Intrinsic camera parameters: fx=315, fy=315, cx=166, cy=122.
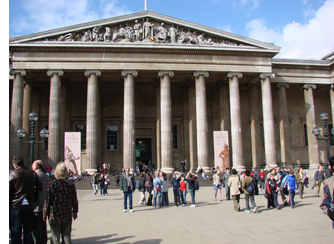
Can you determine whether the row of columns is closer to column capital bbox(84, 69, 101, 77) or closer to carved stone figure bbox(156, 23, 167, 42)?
column capital bbox(84, 69, 101, 77)

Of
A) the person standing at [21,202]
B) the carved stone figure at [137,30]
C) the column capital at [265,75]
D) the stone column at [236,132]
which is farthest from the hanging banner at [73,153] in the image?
the person standing at [21,202]

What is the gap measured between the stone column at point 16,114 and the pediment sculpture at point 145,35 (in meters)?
4.30

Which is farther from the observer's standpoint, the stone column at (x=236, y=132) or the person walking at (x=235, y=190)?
the stone column at (x=236, y=132)

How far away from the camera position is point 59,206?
20.9ft

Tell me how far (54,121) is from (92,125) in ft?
11.0

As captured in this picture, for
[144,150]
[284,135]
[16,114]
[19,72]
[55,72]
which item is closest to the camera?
[16,114]

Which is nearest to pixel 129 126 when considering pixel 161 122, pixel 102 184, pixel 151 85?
pixel 161 122

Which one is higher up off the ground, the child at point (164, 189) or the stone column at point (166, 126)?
the stone column at point (166, 126)

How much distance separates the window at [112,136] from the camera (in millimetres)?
35719

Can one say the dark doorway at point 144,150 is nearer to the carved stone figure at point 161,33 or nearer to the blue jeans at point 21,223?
the carved stone figure at point 161,33

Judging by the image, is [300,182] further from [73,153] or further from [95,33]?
[95,33]

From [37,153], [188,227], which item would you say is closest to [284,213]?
[188,227]

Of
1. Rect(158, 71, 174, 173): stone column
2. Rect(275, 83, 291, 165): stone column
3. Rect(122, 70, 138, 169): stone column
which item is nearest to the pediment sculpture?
Rect(122, 70, 138, 169): stone column

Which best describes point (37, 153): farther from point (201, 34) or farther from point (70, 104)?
point (201, 34)
